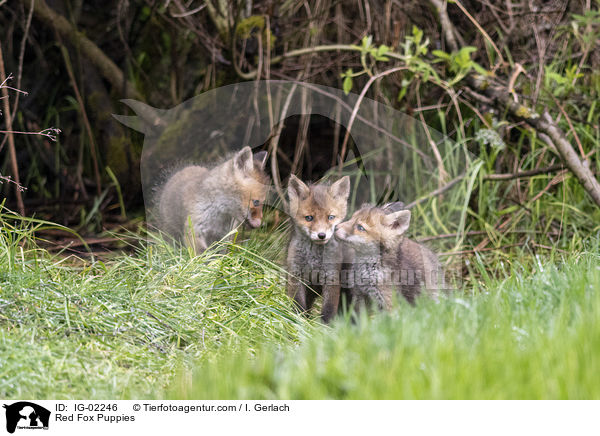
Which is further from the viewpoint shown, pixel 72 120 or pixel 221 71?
pixel 72 120

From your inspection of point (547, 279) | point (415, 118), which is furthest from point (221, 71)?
point (547, 279)

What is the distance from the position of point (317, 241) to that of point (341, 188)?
41cm

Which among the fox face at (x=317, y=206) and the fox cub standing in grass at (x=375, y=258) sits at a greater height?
the fox face at (x=317, y=206)

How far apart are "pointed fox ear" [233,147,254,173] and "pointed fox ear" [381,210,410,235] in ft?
3.59

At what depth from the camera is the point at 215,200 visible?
16.3 ft

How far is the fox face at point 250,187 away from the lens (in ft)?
15.9

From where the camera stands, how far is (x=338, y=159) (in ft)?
21.9

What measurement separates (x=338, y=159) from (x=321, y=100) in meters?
0.62

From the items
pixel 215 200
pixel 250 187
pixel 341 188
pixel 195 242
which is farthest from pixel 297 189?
pixel 195 242

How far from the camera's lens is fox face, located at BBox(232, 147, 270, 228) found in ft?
15.9
